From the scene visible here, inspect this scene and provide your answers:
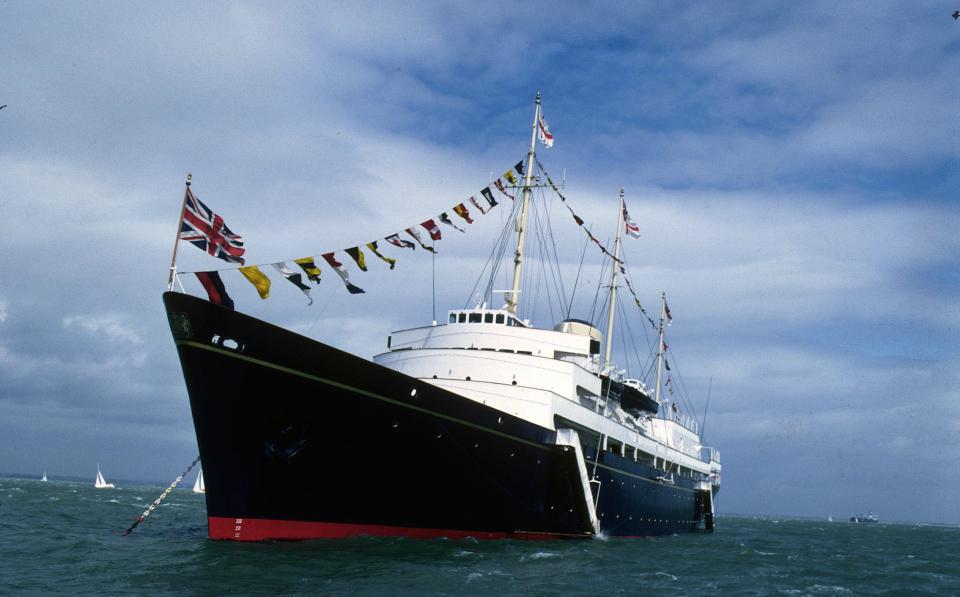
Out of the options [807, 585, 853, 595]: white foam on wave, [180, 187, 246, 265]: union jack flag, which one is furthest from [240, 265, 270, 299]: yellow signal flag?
[807, 585, 853, 595]: white foam on wave

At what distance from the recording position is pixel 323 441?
18.5m

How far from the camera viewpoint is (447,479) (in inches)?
820

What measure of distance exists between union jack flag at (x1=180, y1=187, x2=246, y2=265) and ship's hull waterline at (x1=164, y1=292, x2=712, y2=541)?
1302 millimetres

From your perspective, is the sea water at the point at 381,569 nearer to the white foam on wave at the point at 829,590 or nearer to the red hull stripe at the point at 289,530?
the white foam on wave at the point at 829,590

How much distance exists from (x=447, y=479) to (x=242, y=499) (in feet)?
17.6


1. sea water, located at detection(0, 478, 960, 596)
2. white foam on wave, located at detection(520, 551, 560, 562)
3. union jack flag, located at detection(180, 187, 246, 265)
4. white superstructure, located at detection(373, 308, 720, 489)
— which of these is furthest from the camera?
white superstructure, located at detection(373, 308, 720, 489)

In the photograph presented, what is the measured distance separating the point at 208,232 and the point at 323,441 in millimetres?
5558

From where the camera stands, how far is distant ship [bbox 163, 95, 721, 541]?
17812 mm

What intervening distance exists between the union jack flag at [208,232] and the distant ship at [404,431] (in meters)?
1.30

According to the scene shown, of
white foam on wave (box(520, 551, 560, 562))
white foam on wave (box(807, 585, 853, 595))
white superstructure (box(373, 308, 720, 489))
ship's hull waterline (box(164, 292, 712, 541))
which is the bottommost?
white foam on wave (box(807, 585, 853, 595))

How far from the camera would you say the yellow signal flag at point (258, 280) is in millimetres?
18344

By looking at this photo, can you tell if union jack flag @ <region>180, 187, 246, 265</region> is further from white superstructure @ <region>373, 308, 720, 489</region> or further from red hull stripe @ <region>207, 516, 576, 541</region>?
white superstructure @ <region>373, 308, 720, 489</region>

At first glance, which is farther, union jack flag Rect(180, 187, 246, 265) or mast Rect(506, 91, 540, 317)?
mast Rect(506, 91, 540, 317)

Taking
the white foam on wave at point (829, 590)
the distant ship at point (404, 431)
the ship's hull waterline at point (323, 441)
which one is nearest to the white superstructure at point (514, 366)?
the distant ship at point (404, 431)
